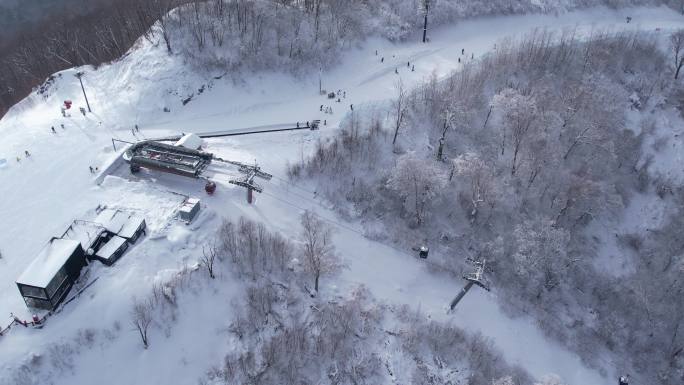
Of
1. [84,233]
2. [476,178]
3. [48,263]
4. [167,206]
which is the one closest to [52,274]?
[48,263]

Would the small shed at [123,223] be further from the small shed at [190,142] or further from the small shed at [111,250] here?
the small shed at [190,142]

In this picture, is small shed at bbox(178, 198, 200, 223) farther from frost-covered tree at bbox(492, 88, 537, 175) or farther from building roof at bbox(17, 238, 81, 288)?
frost-covered tree at bbox(492, 88, 537, 175)

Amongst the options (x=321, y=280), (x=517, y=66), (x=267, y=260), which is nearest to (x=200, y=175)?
(x=267, y=260)

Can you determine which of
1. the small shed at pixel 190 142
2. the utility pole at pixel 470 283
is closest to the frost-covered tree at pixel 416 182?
the utility pole at pixel 470 283

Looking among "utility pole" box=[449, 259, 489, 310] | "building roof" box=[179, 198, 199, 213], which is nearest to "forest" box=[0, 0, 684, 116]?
"building roof" box=[179, 198, 199, 213]

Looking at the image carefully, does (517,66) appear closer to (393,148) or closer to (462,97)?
(462,97)

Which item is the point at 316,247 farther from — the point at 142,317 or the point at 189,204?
the point at 142,317
